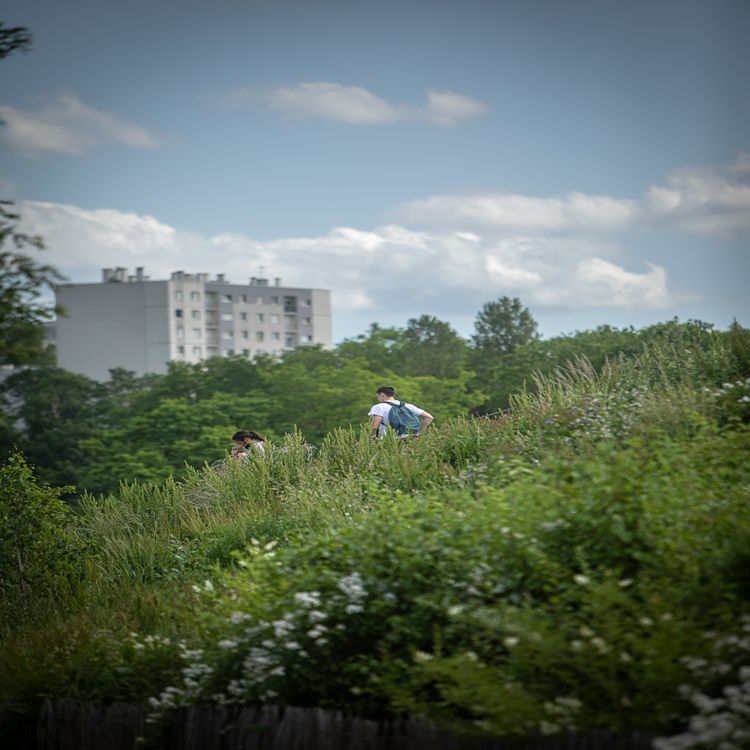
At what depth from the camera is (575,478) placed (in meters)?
6.76

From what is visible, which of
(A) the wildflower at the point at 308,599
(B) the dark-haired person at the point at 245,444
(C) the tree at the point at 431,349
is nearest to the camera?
(A) the wildflower at the point at 308,599

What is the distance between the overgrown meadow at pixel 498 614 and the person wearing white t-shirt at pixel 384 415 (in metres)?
3.58

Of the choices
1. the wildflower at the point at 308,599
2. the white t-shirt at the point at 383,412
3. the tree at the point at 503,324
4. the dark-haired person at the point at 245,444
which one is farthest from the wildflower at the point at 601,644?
the tree at the point at 503,324

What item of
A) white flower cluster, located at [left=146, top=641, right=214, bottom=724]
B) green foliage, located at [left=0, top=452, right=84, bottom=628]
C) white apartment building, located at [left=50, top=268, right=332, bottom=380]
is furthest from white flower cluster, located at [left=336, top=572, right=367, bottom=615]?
white apartment building, located at [left=50, top=268, right=332, bottom=380]

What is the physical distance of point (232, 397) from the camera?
5491cm

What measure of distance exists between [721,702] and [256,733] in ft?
8.73

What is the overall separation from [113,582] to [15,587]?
125 cm

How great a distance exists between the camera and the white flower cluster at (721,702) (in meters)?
4.49

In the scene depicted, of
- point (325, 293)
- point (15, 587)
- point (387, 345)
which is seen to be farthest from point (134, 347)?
point (15, 587)

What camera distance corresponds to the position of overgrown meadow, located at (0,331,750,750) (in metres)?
5.23

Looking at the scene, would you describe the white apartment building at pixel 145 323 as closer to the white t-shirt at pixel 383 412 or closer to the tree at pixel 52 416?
the tree at pixel 52 416

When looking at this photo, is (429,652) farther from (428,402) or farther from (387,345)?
(387,345)

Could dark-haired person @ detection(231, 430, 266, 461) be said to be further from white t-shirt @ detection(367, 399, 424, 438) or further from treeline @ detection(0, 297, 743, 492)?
treeline @ detection(0, 297, 743, 492)

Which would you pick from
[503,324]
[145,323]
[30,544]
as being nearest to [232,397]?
[503,324]
